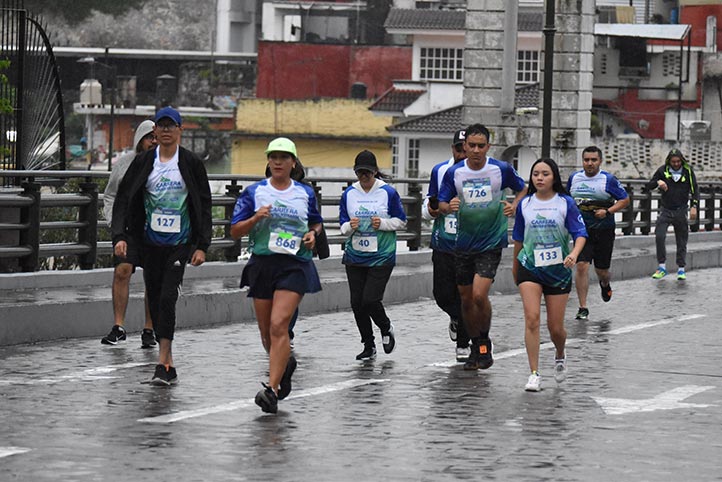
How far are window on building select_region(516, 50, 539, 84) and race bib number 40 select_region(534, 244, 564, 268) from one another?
56.7 m

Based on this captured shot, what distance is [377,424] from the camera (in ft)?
35.0

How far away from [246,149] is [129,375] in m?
62.3

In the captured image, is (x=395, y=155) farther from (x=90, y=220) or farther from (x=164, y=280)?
(x=164, y=280)

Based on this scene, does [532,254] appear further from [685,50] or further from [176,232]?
[685,50]

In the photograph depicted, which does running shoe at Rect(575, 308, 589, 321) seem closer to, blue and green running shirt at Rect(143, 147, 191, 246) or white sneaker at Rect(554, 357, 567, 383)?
white sneaker at Rect(554, 357, 567, 383)

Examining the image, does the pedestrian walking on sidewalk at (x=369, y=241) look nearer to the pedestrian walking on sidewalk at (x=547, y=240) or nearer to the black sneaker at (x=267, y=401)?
the pedestrian walking on sidewalk at (x=547, y=240)

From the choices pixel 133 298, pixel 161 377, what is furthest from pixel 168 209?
pixel 133 298

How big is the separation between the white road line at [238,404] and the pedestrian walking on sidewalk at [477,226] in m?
1.09

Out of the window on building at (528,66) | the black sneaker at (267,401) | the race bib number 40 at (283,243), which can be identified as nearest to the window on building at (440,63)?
the window on building at (528,66)

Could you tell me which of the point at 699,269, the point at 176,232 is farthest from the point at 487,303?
the point at 699,269

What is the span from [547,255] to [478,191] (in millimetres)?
1247

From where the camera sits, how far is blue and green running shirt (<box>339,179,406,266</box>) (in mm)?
14633

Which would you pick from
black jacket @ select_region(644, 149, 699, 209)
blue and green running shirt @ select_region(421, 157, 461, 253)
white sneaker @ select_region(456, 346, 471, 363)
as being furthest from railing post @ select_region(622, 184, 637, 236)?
white sneaker @ select_region(456, 346, 471, 363)

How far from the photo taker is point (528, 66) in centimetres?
7012
